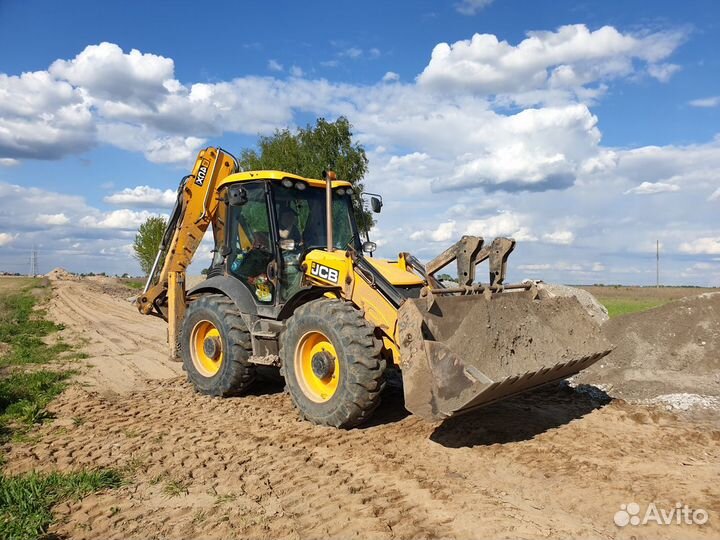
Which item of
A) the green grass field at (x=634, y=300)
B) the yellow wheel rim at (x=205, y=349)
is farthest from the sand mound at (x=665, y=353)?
the yellow wheel rim at (x=205, y=349)

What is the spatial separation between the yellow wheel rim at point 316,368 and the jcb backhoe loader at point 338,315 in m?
0.01

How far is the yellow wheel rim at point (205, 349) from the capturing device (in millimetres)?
7142

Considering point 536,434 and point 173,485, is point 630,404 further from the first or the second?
point 173,485

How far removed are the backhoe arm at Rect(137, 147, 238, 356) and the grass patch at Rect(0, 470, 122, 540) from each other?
3.69 metres

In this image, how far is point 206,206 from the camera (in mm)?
7965

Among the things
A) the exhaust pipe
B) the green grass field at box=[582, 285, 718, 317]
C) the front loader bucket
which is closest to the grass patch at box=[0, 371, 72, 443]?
the exhaust pipe

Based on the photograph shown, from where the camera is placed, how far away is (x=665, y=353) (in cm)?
827

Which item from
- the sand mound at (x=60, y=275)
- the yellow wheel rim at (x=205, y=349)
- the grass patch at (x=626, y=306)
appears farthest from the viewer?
the sand mound at (x=60, y=275)

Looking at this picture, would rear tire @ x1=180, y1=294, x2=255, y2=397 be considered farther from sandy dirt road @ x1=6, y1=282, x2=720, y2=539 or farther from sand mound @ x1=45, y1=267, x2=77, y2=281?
sand mound @ x1=45, y1=267, x2=77, y2=281

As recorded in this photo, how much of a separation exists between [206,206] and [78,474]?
4.46 metres

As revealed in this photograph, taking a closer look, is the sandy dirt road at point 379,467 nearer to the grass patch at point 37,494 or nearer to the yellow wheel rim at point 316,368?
the grass patch at point 37,494

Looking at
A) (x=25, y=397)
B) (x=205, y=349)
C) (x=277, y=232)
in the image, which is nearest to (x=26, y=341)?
(x=25, y=397)

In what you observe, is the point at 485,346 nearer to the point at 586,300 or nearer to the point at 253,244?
the point at 253,244

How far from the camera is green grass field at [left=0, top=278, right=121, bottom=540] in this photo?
3.59 metres
